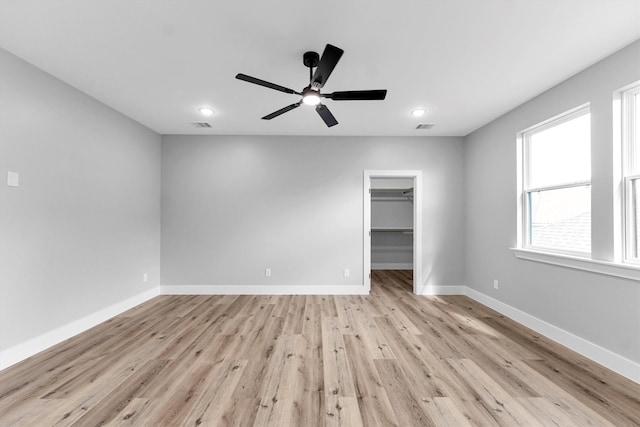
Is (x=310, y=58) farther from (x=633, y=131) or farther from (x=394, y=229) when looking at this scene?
(x=394, y=229)

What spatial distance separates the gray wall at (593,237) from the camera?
2.23 metres

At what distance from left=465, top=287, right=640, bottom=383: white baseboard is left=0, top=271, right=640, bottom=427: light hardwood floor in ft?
0.23

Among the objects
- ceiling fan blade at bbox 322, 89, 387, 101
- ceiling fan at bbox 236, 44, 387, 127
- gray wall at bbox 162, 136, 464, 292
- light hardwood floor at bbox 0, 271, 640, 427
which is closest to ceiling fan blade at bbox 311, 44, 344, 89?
ceiling fan at bbox 236, 44, 387, 127

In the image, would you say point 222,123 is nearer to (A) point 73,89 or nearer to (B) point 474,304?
(A) point 73,89

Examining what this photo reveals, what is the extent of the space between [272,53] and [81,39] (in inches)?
57.1

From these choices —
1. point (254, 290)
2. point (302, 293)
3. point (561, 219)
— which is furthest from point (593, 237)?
point (254, 290)

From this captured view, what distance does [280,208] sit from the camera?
4586mm

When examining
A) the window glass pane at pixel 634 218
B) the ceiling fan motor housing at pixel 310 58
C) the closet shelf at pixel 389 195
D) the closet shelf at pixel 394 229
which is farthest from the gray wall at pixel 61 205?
the window glass pane at pixel 634 218

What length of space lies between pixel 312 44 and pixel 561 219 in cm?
305

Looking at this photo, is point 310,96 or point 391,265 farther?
point 391,265

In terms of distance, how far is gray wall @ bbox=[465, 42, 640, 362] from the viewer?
2.23 metres

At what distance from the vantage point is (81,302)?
120 inches

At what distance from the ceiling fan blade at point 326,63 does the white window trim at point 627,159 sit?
94.4 inches

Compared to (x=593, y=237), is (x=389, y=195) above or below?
above
